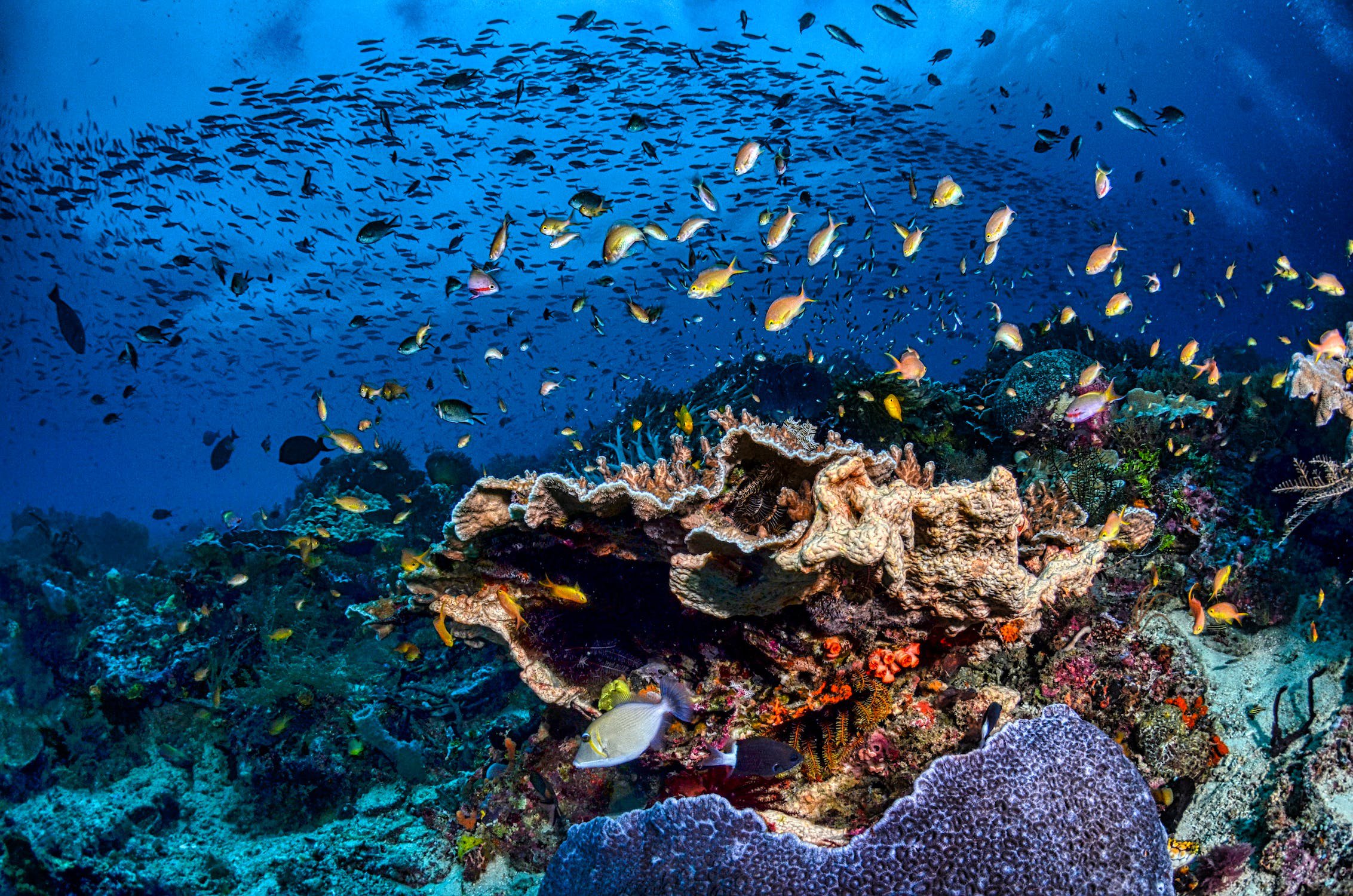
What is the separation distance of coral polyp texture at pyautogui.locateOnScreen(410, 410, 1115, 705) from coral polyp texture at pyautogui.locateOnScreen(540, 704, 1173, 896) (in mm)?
661

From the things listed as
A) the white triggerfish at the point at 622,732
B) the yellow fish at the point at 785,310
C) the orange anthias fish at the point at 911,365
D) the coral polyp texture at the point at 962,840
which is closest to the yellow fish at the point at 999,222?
the orange anthias fish at the point at 911,365

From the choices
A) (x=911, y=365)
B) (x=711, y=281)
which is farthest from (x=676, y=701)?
(x=911, y=365)

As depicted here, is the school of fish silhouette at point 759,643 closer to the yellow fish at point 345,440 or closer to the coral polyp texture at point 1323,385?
the coral polyp texture at point 1323,385

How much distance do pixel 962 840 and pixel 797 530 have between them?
1.35 m

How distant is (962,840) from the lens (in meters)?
2.24

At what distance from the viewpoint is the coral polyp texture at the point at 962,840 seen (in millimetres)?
2197

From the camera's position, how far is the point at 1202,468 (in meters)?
6.05

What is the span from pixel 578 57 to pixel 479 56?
7.57 m

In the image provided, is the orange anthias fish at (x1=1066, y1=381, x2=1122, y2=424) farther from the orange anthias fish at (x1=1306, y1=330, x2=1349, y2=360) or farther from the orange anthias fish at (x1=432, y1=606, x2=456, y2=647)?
the orange anthias fish at (x1=432, y1=606, x2=456, y2=647)

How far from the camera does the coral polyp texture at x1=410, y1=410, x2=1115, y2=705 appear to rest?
2.38 meters

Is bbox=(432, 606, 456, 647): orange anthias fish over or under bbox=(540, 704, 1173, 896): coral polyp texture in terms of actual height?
under

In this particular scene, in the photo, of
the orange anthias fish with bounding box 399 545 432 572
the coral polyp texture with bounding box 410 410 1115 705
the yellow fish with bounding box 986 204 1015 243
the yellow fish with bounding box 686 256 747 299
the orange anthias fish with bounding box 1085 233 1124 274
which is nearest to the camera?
the coral polyp texture with bounding box 410 410 1115 705

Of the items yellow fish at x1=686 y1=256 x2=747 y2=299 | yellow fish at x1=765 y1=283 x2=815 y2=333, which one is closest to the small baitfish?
yellow fish at x1=765 y1=283 x2=815 y2=333

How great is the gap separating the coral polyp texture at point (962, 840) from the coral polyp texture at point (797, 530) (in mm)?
661
